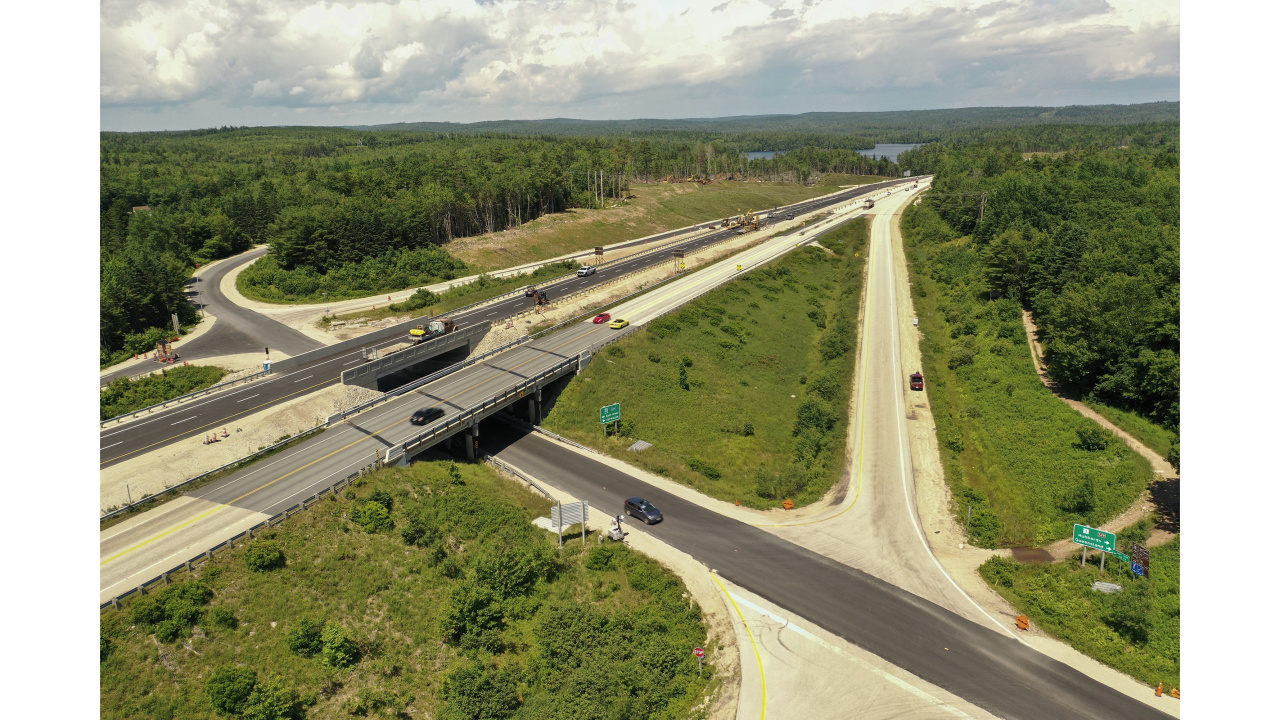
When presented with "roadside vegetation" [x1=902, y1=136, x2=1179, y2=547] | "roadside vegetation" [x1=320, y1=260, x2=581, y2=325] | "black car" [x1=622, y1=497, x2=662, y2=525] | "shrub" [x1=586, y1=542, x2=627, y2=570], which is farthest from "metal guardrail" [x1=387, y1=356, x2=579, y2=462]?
"roadside vegetation" [x1=902, y1=136, x2=1179, y2=547]

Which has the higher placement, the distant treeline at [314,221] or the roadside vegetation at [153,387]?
the distant treeline at [314,221]

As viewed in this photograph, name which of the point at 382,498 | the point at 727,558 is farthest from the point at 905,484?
the point at 382,498

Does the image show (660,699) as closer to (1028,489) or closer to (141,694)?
(141,694)

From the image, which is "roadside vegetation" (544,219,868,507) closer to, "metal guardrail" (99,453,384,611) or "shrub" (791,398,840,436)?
→ "shrub" (791,398,840,436)

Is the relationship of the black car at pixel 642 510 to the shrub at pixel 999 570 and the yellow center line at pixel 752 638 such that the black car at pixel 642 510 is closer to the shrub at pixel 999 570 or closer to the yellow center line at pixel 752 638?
the yellow center line at pixel 752 638

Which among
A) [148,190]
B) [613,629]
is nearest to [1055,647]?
[613,629]

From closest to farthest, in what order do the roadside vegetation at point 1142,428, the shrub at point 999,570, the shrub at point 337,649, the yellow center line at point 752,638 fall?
the yellow center line at point 752,638 < the shrub at point 337,649 < the shrub at point 999,570 < the roadside vegetation at point 1142,428

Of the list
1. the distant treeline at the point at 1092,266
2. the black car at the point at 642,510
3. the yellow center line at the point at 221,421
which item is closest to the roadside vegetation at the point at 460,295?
the yellow center line at the point at 221,421
